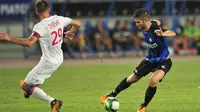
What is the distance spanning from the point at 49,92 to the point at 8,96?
137 centimetres

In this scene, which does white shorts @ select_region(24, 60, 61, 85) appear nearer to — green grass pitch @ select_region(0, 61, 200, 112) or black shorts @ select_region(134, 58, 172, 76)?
green grass pitch @ select_region(0, 61, 200, 112)

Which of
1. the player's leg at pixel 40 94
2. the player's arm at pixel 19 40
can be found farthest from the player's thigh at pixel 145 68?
the player's arm at pixel 19 40

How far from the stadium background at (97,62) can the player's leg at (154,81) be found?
2.26 feet

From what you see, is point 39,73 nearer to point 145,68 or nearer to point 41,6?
point 41,6

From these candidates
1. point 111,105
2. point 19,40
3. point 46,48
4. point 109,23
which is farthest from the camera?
point 109,23

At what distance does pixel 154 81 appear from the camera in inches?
524

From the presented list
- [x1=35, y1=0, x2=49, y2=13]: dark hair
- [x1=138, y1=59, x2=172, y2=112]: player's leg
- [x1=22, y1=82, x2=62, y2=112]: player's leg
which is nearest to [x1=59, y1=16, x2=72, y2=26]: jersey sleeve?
[x1=35, y1=0, x2=49, y2=13]: dark hair

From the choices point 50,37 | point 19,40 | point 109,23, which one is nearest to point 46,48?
point 50,37

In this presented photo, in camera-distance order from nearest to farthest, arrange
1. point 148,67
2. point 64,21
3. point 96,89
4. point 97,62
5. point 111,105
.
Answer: point 64,21 < point 111,105 < point 148,67 < point 96,89 < point 97,62

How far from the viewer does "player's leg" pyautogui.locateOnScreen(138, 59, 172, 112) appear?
13.4 meters

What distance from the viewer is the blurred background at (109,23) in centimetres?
3222

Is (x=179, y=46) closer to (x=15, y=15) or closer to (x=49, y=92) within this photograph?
(x=15, y=15)

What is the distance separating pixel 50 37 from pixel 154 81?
233 cm

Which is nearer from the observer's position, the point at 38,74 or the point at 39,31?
the point at 39,31
